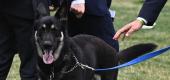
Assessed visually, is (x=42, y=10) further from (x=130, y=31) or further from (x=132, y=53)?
(x=132, y=53)

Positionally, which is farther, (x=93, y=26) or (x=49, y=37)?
(x=93, y=26)

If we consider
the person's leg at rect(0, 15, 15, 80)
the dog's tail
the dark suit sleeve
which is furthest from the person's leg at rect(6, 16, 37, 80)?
the dark suit sleeve

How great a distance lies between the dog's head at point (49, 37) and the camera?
623 centimetres

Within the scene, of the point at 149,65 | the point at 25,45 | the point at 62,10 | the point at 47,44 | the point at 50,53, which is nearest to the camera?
the point at 47,44

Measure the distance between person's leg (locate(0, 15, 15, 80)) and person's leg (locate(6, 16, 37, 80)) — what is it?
141mm

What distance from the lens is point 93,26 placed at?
7.50 meters

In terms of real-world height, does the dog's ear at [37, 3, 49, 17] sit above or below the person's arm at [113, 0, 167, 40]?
below

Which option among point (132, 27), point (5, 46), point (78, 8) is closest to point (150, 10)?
point (132, 27)

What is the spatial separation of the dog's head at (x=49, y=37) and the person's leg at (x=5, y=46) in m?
0.86

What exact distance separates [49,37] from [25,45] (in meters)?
0.98

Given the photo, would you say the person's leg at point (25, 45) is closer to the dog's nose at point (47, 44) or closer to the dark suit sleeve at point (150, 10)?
the dog's nose at point (47, 44)

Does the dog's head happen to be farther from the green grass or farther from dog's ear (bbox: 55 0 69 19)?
the green grass

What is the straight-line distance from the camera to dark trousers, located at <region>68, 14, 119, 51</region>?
24.3ft

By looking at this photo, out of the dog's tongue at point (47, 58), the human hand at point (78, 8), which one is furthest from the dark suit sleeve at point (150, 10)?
the human hand at point (78, 8)
